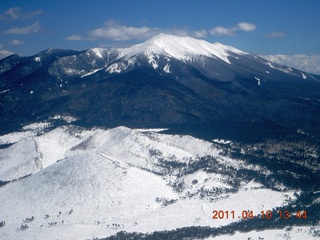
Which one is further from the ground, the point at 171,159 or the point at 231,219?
the point at 171,159

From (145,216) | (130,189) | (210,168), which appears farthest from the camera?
(210,168)

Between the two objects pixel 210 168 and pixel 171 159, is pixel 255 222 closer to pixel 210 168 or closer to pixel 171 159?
pixel 210 168

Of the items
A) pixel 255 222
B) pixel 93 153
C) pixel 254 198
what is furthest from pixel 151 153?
pixel 255 222

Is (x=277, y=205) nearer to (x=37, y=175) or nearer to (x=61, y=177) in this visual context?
(x=61, y=177)

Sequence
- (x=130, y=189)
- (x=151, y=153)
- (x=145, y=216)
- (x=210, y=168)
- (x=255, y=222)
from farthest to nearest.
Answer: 1. (x=151, y=153)
2. (x=210, y=168)
3. (x=130, y=189)
4. (x=145, y=216)
5. (x=255, y=222)

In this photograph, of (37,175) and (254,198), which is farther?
(37,175)

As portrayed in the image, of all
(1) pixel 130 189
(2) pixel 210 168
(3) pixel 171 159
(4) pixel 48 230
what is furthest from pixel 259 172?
(4) pixel 48 230
